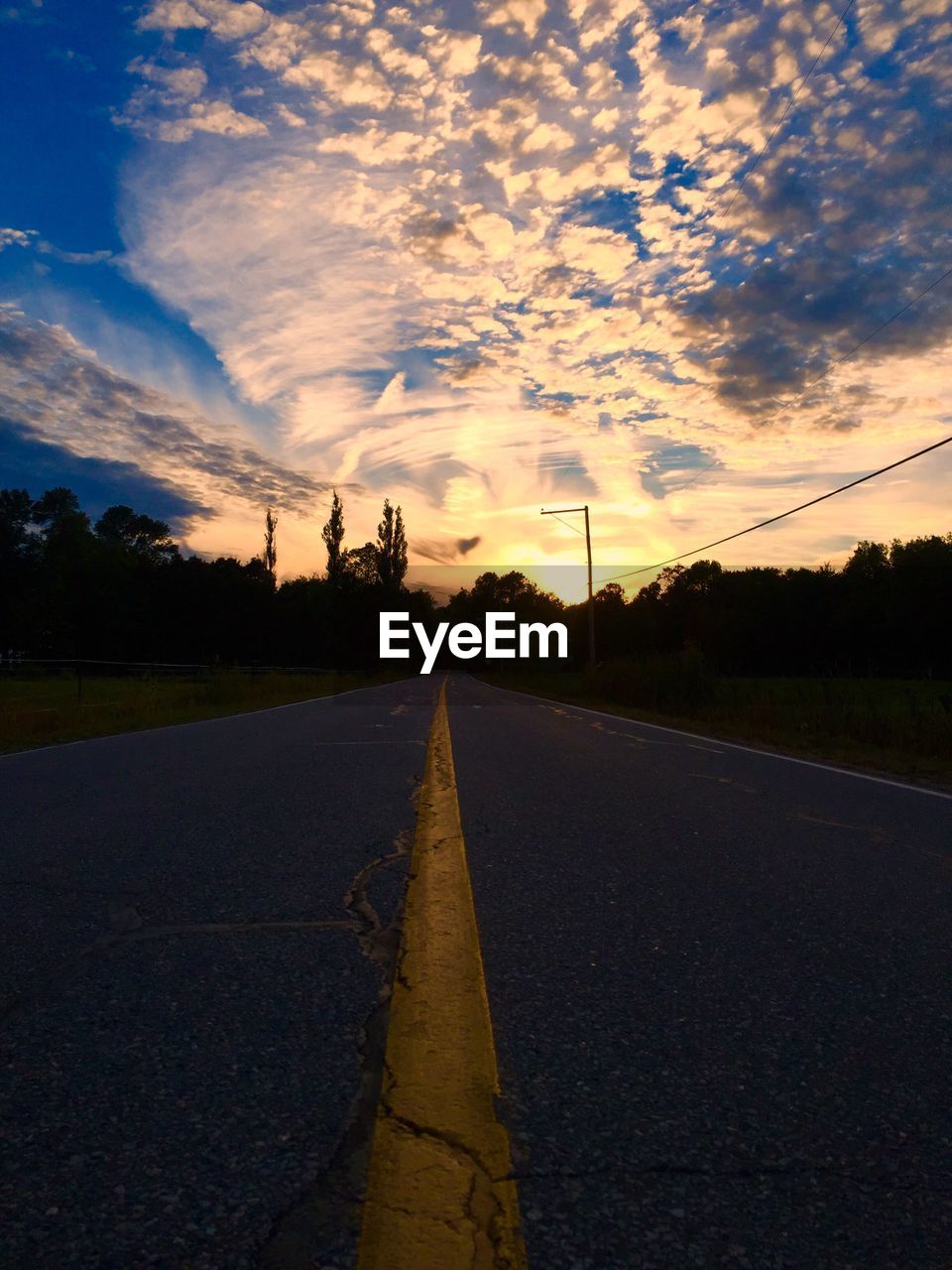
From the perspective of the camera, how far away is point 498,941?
142 inches

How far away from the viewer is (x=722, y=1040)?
8.68 feet

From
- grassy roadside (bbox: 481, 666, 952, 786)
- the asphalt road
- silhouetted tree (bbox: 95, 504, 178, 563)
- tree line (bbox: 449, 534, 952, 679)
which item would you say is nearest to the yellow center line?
the asphalt road

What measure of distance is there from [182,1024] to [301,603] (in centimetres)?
11058

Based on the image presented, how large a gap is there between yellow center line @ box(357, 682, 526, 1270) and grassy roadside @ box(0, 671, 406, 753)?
11.2m

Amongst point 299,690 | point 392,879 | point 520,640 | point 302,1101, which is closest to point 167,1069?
point 302,1101

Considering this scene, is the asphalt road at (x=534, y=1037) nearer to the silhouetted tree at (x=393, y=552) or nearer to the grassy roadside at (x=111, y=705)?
the grassy roadside at (x=111, y=705)

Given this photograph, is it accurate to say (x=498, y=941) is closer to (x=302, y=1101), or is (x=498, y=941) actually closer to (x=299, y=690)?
(x=302, y=1101)

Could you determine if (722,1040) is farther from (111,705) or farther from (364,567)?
(364,567)

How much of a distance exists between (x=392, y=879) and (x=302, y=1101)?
2.48 meters

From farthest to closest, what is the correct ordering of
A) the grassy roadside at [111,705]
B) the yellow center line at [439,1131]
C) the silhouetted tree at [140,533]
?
the silhouetted tree at [140,533]
the grassy roadside at [111,705]
the yellow center line at [439,1131]

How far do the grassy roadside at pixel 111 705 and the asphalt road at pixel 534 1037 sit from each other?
9708 mm

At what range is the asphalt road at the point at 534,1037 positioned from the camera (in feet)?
5.78

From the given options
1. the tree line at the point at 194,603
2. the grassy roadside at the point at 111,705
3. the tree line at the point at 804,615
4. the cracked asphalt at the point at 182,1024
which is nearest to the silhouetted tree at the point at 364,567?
the tree line at the point at 194,603

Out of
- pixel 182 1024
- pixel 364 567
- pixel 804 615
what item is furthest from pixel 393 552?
pixel 182 1024
